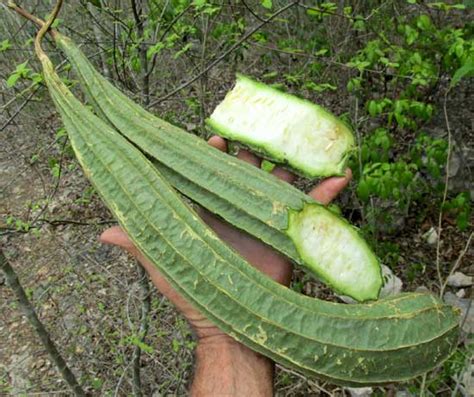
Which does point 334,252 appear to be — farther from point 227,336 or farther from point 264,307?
point 227,336

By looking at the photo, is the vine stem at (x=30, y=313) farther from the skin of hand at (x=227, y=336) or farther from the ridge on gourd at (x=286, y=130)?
the ridge on gourd at (x=286, y=130)

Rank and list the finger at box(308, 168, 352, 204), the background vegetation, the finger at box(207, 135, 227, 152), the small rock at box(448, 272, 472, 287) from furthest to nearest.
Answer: the small rock at box(448, 272, 472, 287) → the background vegetation → the finger at box(207, 135, 227, 152) → the finger at box(308, 168, 352, 204)

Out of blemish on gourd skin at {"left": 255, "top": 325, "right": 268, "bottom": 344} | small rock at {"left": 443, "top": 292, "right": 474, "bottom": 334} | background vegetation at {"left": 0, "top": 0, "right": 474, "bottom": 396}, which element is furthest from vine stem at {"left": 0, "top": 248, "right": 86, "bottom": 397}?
small rock at {"left": 443, "top": 292, "right": 474, "bottom": 334}

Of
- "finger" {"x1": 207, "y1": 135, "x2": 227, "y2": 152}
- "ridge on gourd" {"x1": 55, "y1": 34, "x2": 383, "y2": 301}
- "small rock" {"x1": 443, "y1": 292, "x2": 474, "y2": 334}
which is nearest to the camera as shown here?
"ridge on gourd" {"x1": 55, "y1": 34, "x2": 383, "y2": 301}

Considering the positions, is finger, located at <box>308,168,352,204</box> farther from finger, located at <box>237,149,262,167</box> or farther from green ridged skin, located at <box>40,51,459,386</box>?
green ridged skin, located at <box>40,51,459,386</box>

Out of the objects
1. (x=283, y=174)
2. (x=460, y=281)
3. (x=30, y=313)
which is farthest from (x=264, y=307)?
(x=460, y=281)

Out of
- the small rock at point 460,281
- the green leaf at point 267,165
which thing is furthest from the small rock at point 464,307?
the green leaf at point 267,165
